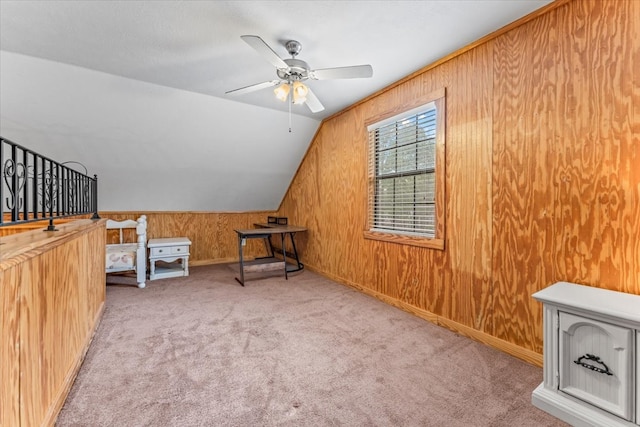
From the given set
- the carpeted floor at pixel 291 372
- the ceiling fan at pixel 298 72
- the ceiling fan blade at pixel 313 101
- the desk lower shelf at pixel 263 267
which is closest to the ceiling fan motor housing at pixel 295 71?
the ceiling fan at pixel 298 72

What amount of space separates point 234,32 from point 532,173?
2.34 m

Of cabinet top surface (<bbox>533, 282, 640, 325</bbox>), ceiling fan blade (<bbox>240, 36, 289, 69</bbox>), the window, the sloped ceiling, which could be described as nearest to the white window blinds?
the window

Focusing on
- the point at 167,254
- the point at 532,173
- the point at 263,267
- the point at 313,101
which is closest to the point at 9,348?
the point at 313,101

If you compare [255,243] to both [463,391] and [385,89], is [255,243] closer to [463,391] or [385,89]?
[385,89]

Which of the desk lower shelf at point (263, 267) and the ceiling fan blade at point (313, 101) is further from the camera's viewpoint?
the desk lower shelf at point (263, 267)

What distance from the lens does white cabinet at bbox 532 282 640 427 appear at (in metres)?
1.36

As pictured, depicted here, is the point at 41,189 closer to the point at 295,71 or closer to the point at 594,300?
the point at 295,71

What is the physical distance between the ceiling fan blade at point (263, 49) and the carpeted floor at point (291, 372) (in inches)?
81.6

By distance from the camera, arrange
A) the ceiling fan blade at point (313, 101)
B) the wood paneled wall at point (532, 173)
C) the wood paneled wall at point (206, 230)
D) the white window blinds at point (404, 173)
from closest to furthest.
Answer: the wood paneled wall at point (532, 173)
the ceiling fan blade at point (313, 101)
the white window blinds at point (404, 173)
the wood paneled wall at point (206, 230)

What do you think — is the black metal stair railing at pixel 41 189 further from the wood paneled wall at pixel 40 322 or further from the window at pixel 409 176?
the window at pixel 409 176

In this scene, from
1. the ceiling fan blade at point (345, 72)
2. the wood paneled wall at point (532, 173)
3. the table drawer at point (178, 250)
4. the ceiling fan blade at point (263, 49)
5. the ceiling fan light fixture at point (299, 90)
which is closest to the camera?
the wood paneled wall at point (532, 173)

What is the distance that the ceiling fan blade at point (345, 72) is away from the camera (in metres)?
2.05

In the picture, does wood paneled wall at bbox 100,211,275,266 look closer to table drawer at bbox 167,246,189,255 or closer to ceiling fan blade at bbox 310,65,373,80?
table drawer at bbox 167,246,189,255

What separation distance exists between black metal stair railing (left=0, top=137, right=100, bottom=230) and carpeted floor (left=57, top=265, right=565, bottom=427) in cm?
102
